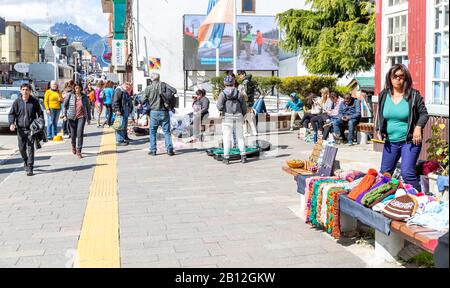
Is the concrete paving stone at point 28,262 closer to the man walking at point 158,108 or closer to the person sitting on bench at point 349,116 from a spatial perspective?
the man walking at point 158,108

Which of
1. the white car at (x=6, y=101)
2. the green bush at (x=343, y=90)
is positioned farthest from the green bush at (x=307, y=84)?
the white car at (x=6, y=101)

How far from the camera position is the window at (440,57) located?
30.9 ft

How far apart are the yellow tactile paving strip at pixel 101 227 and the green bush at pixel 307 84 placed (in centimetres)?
1069

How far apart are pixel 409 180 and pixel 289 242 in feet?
4.96

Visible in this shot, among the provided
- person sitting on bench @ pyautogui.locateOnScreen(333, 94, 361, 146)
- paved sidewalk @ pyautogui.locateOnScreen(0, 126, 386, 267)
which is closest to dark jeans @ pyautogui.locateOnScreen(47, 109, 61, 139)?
paved sidewalk @ pyautogui.locateOnScreen(0, 126, 386, 267)

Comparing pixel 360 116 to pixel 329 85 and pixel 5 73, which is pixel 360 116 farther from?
pixel 5 73

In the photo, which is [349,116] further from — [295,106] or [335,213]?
[335,213]

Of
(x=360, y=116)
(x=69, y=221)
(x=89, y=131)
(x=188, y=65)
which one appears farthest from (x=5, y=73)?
(x=69, y=221)

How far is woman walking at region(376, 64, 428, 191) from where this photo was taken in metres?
6.17

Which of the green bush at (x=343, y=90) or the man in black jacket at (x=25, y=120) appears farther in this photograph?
the green bush at (x=343, y=90)

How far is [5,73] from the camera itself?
7475 cm

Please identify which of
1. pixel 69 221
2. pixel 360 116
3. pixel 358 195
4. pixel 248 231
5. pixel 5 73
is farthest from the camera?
pixel 5 73

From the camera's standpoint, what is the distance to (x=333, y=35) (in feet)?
59.3
